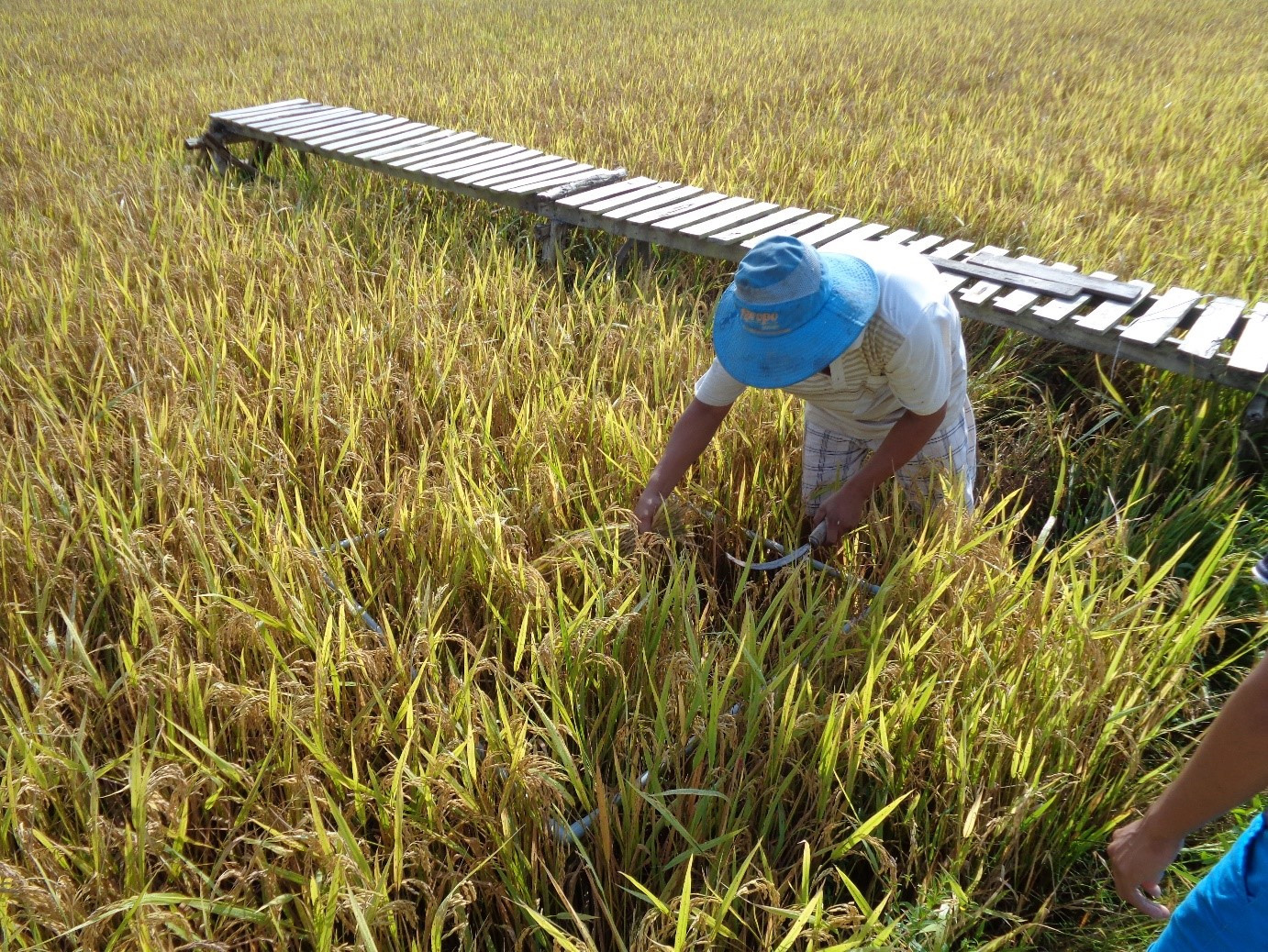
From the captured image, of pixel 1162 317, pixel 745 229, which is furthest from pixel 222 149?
pixel 1162 317

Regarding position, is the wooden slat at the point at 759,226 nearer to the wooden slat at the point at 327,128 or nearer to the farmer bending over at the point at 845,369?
the farmer bending over at the point at 845,369

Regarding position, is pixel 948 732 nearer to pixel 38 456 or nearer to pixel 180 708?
pixel 180 708

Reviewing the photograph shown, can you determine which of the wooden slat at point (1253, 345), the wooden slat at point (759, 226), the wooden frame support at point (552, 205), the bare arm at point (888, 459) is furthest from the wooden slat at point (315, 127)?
the wooden slat at point (1253, 345)

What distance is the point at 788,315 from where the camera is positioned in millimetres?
1413

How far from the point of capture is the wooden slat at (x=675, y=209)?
3.11 meters

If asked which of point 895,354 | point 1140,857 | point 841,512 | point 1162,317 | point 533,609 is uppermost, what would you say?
point 895,354

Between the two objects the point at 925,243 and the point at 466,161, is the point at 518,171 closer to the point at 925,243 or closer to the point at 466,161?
the point at 466,161

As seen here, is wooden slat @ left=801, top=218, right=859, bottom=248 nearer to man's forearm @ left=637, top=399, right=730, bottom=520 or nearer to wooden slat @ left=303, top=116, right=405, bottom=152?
man's forearm @ left=637, top=399, right=730, bottom=520

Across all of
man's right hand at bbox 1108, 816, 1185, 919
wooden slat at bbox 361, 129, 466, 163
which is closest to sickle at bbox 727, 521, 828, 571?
man's right hand at bbox 1108, 816, 1185, 919

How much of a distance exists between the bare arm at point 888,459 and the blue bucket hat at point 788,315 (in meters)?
0.30

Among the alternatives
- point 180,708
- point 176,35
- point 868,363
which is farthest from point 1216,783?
point 176,35

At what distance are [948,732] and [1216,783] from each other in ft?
1.79

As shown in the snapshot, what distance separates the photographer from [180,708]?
1376 mm

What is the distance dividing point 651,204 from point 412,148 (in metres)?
1.47
